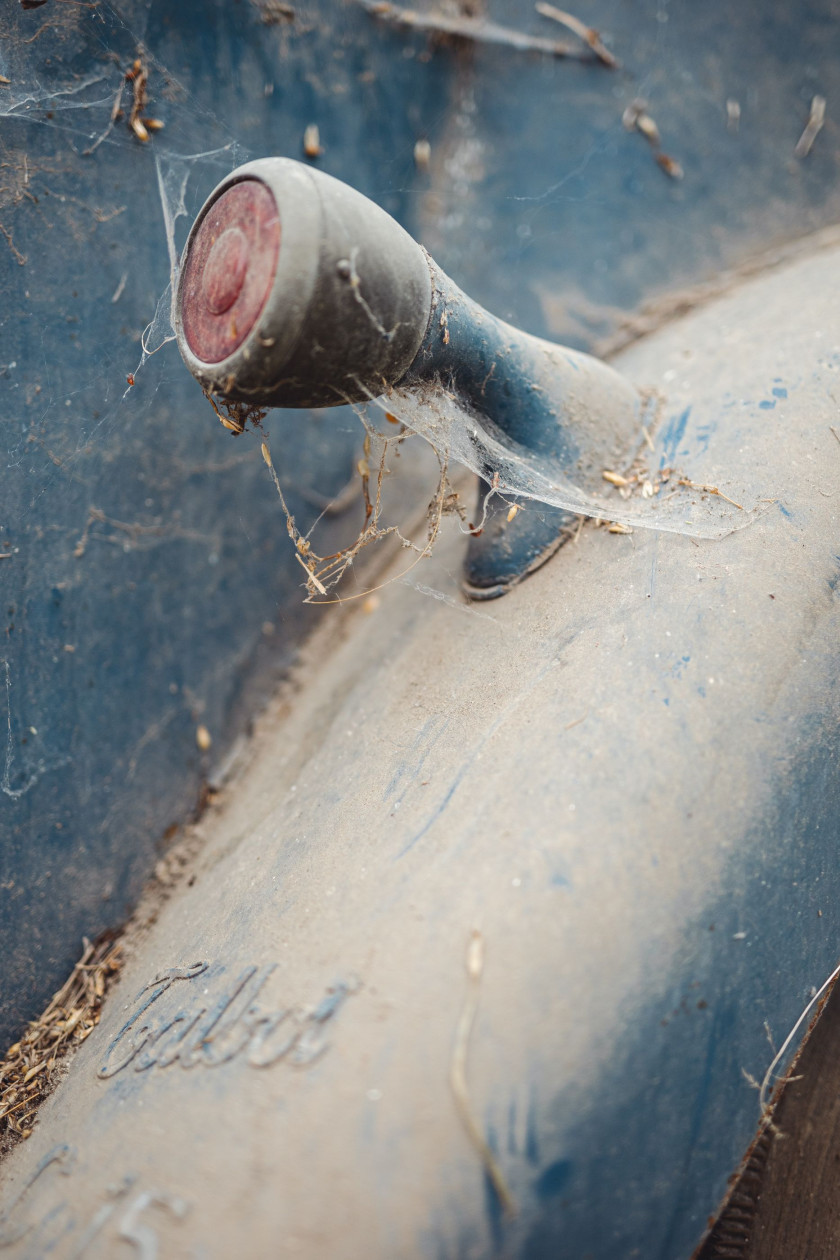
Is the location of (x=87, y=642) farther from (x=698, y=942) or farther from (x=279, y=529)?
(x=698, y=942)

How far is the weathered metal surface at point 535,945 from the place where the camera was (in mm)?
873

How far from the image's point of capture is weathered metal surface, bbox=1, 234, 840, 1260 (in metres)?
0.87

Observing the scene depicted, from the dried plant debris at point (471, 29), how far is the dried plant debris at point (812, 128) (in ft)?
1.89

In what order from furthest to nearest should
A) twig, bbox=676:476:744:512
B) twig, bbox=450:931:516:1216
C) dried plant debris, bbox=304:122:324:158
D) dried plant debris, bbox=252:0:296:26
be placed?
1. dried plant debris, bbox=304:122:324:158
2. dried plant debris, bbox=252:0:296:26
3. twig, bbox=676:476:744:512
4. twig, bbox=450:931:516:1216

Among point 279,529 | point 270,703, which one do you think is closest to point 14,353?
point 279,529

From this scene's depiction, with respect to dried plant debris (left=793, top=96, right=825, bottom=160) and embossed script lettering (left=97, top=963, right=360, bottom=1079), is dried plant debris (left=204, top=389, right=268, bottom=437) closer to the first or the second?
embossed script lettering (left=97, top=963, right=360, bottom=1079)

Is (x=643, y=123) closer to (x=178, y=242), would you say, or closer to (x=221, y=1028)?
(x=178, y=242)

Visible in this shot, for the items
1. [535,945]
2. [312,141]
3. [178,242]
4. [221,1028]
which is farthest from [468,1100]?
[312,141]

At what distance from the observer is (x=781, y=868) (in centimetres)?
106

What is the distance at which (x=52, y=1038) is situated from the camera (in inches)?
54.9

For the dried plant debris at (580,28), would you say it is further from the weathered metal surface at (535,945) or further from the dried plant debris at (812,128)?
the weathered metal surface at (535,945)

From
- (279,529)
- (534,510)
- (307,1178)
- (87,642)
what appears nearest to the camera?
(307,1178)

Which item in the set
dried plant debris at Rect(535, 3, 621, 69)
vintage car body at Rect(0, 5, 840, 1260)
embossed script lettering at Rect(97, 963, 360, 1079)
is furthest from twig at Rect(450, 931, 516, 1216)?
dried plant debris at Rect(535, 3, 621, 69)

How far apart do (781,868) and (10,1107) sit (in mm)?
1276
